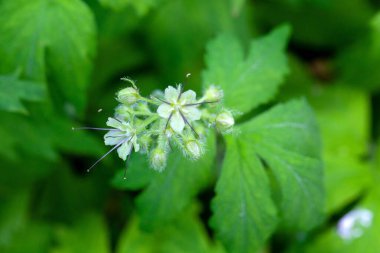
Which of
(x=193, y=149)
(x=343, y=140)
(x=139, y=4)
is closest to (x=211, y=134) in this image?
(x=193, y=149)

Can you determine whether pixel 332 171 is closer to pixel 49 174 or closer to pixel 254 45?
pixel 254 45

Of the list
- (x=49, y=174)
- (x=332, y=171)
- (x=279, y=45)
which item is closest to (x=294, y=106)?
(x=279, y=45)

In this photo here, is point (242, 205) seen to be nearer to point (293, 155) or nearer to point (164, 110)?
point (293, 155)

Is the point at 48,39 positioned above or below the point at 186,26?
below

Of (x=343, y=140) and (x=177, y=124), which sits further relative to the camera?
(x=343, y=140)

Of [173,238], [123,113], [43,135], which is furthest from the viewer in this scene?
[173,238]
